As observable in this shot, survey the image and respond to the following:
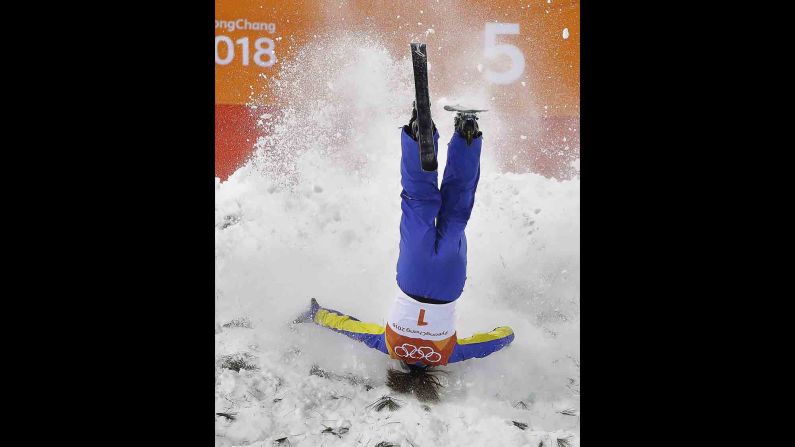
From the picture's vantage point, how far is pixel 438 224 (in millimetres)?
2203

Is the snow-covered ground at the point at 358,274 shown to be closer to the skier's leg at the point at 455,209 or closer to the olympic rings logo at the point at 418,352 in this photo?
the olympic rings logo at the point at 418,352

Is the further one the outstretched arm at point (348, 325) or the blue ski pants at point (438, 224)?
the outstretched arm at point (348, 325)

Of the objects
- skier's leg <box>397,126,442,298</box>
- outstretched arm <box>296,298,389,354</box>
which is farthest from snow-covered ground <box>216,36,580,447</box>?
skier's leg <box>397,126,442,298</box>

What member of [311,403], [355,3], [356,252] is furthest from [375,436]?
[355,3]

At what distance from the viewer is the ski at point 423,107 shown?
1.91m

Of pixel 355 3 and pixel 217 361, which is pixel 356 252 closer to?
pixel 217 361

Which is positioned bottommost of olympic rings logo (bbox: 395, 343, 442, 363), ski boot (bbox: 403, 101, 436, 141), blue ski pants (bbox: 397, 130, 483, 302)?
olympic rings logo (bbox: 395, 343, 442, 363)

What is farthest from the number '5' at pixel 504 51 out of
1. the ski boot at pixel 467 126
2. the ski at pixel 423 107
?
the ski at pixel 423 107

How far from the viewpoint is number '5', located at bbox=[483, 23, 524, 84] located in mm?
2387

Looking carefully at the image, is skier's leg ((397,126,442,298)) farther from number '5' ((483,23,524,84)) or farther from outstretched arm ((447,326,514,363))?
number '5' ((483,23,524,84))

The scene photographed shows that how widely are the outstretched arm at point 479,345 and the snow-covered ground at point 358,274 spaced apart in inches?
2.0

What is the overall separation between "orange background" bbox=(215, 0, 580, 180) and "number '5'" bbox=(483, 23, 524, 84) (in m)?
0.02

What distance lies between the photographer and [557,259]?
242cm

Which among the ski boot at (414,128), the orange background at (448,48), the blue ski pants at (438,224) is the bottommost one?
the blue ski pants at (438,224)
